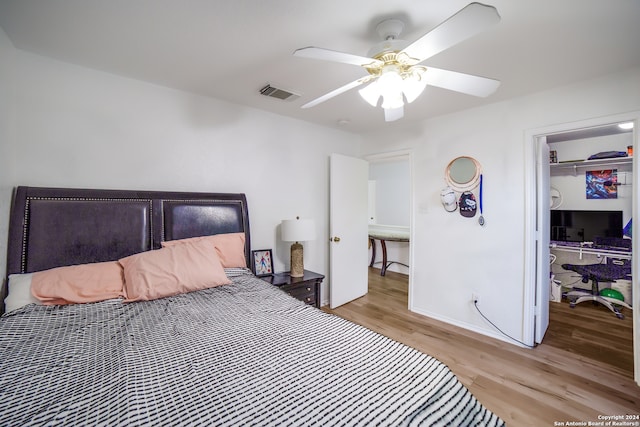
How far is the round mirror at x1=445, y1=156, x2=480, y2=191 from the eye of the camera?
9.24 feet

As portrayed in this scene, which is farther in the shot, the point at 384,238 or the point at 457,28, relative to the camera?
the point at 384,238

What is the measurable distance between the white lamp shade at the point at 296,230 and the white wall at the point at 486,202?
1410mm

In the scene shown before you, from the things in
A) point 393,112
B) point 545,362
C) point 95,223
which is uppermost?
point 393,112

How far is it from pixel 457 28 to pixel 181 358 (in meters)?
1.68

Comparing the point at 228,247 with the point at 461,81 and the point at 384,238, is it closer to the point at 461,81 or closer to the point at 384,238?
the point at 461,81

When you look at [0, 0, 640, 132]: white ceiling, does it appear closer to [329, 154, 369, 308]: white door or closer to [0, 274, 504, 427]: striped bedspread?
[329, 154, 369, 308]: white door

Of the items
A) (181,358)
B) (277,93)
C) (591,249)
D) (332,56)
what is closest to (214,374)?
(181,358)

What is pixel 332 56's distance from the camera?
1297 millimetres

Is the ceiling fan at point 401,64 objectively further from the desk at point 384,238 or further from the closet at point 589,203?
the desk at point 384,238

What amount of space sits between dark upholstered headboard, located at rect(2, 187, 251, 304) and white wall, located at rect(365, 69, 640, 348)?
93.6 inches

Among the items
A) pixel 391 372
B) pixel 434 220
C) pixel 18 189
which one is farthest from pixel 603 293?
pixel 18 189

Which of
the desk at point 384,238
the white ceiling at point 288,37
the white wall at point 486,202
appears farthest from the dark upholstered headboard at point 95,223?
the desk at point 384,238

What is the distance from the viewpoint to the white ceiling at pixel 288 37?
1381 mm

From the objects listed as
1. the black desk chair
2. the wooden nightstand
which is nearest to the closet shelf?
the black desk chair
